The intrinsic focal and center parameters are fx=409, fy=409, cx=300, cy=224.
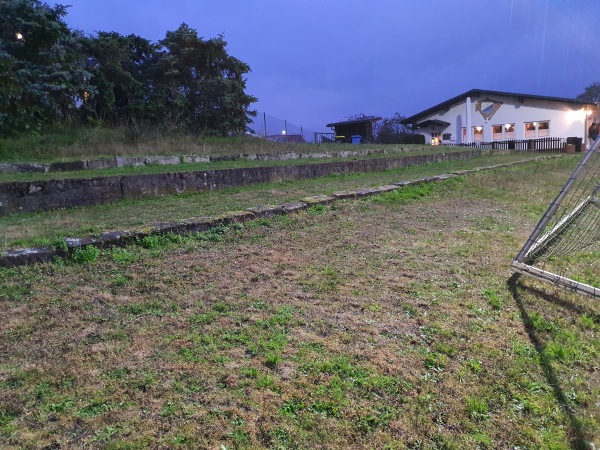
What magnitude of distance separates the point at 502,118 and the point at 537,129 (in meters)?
2.77

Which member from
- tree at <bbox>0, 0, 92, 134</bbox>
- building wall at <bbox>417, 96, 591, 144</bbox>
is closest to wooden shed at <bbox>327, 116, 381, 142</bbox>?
building wall at <bbox>417, 96, 591, 144</bbox>

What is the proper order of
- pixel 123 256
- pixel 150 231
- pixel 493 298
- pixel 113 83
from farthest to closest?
pixel 113 83 → pixel 150 231 → pixel 123 256 → pixel 493 298

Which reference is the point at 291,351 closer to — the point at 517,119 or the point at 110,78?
the point at 110,78

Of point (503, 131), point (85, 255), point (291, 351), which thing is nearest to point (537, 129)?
point (503, 131)

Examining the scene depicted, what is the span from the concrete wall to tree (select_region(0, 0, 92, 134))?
610 centimetres

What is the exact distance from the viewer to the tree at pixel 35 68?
10609mm

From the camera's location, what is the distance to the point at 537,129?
3256 cm

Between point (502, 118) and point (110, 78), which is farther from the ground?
point (110, 78)

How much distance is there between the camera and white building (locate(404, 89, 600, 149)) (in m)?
31.1

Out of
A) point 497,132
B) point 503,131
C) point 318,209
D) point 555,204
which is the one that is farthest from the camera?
point 497,132

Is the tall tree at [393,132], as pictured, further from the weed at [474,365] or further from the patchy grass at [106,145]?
the weed at [474,365]

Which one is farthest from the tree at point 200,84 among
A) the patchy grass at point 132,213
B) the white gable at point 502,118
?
the white gable at point 502,118

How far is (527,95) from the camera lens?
31750 mm

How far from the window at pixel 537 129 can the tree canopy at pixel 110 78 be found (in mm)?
24901
